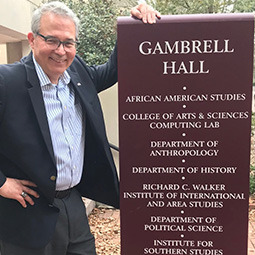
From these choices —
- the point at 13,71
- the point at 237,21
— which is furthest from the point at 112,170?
the point at 237,21

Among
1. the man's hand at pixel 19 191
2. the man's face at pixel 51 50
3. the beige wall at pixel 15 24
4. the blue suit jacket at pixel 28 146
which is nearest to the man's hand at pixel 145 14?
the man's face at pixel 51 50

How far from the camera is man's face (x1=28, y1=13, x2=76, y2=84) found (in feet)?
6.32

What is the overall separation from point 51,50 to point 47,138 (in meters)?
0.50

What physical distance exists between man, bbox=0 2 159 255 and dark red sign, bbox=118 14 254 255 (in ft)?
0.66

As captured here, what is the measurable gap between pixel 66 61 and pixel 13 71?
31 cm

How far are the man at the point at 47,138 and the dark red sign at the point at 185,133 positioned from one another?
0.66 feet

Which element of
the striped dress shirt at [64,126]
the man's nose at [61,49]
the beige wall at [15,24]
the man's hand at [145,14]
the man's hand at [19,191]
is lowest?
the man's hand at [19,191]

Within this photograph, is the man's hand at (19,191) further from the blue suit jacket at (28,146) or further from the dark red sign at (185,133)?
the dark red sign at (185,133)

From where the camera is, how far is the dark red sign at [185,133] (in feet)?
6.70

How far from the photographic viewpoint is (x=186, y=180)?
2213 mm

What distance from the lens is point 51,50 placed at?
1.96 metres

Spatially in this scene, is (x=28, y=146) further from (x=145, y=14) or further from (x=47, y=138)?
(x=145, y=14)

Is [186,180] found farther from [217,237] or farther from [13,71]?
[13,71]

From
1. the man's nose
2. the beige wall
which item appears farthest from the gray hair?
the beige wall
